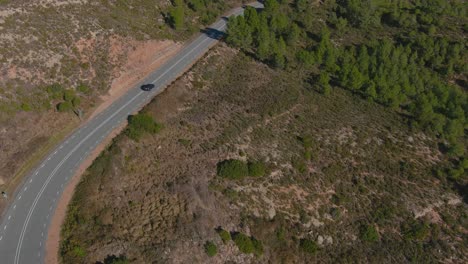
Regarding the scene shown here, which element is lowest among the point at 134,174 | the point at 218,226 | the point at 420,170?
the point at 420,170

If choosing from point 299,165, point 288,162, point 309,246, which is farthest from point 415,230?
point 288,162

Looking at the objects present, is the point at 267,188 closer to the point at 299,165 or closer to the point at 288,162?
the point at 288,162

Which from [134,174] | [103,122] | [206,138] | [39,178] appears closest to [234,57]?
[206,138]

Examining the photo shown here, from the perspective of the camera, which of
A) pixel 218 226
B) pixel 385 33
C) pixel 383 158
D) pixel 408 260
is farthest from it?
pixel 385 33

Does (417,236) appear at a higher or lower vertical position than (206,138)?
lower

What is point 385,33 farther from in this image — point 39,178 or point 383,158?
point 39,178

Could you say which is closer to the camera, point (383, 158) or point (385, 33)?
point (383, 158)

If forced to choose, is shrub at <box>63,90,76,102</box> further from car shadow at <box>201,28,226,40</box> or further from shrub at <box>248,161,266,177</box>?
car shadow at <box>201,28,226,40</box>

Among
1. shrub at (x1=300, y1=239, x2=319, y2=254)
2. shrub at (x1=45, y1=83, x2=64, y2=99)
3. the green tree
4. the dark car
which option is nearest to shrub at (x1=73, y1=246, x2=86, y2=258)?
shrub at (x1=300, y1=239, x2=319, y2=254)
